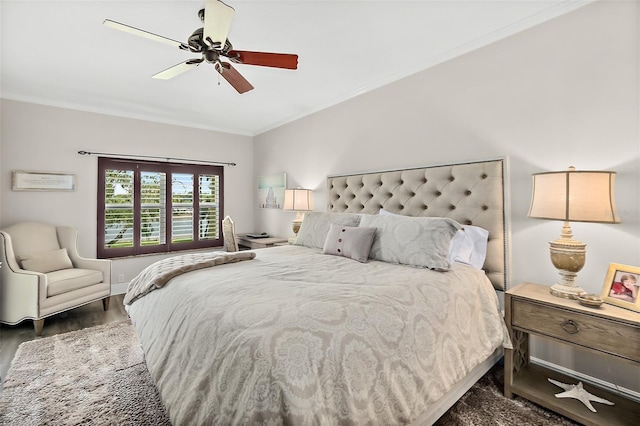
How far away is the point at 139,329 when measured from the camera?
1.84 meters

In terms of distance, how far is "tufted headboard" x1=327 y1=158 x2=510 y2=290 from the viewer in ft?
Answer: 6.97

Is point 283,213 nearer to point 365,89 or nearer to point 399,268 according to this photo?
point 365,89

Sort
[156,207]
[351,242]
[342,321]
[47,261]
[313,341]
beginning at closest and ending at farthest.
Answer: [313,341] < [342,321] < [351,242] < [47,261] < [156,207]

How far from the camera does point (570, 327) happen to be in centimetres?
155

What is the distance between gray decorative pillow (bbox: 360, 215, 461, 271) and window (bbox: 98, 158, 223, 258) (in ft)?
10.9

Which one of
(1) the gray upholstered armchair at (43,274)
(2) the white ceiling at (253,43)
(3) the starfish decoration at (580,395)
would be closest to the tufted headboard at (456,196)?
(3) the starfish decoration at (580,395)

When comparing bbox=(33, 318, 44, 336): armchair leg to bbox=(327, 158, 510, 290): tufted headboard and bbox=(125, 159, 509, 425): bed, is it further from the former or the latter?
bbox=(327, 158, 510, 290): tufted headboard

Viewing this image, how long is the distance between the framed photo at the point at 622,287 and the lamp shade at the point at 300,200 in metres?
2.84

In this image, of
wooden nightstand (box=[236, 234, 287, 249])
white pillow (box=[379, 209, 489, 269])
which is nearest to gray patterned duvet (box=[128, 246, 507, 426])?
white pillow (box=[379, 209, 489, 269])

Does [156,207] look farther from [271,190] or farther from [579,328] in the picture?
[579,328]

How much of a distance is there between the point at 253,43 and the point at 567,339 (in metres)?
2.85

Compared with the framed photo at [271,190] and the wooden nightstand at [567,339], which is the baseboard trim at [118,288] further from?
the wooden nightstand at [567,339]

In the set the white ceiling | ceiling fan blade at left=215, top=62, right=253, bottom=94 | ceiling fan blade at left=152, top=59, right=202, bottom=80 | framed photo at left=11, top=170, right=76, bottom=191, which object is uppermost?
the white ceiling

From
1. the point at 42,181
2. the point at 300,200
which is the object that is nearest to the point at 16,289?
the point at 42,181
